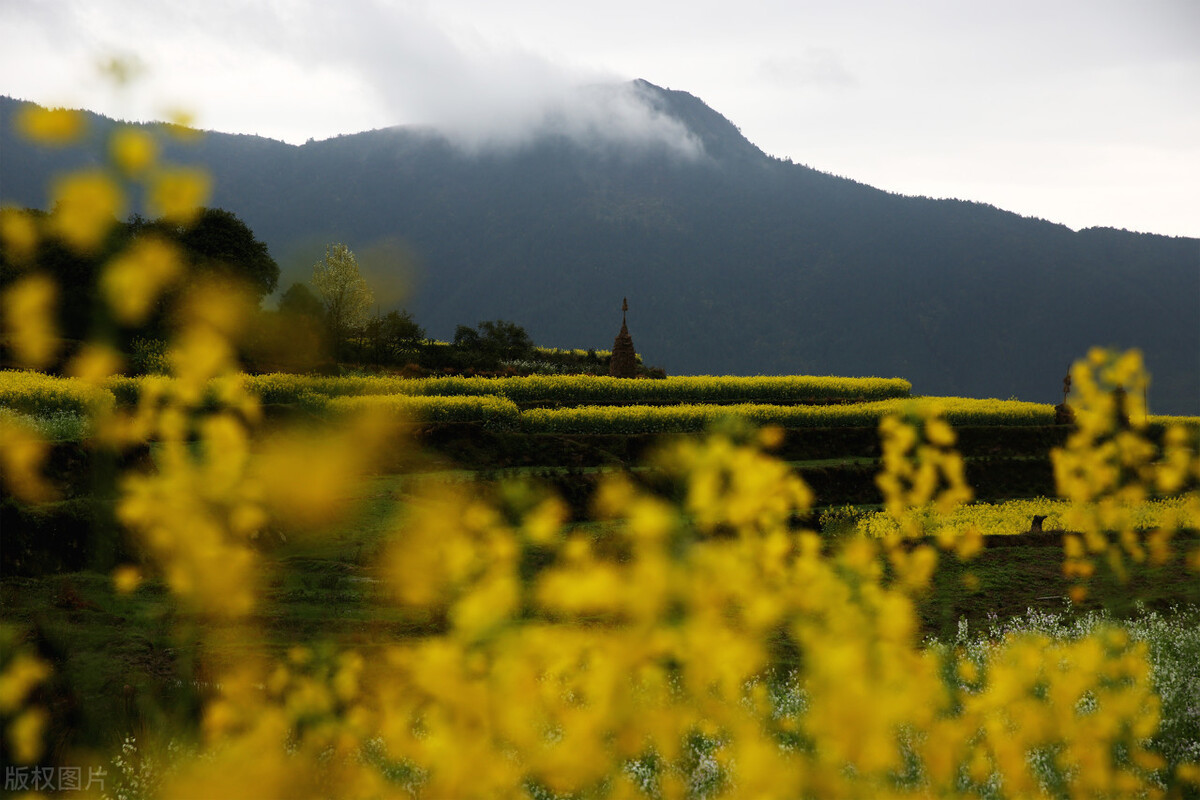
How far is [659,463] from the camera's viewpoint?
18.5 meters

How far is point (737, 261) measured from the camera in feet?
388

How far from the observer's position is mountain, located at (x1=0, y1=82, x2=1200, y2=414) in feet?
333

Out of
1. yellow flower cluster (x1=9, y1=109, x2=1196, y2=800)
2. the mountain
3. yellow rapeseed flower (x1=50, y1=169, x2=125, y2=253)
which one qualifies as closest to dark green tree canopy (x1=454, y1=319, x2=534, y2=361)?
yellow flower cluster (x1=9, y1=109, x2=1196, y2=800)

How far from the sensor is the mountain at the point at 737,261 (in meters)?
102

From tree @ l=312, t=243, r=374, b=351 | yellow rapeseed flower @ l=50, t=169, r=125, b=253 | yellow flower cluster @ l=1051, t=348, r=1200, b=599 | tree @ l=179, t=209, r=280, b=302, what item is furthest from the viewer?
tree @ l=312, t=243, r=374, b=351

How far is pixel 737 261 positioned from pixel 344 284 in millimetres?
88735

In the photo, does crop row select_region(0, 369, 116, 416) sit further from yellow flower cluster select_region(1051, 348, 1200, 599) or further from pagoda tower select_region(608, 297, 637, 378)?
yellow flower cluster select_region(1051, 348, 1200, 599)

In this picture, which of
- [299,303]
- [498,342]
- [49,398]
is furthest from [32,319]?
[498,342]

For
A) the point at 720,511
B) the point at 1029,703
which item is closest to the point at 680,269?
the point at 720,511

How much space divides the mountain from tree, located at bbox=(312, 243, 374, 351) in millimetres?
60573

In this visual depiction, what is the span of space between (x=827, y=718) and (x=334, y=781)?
3.05m

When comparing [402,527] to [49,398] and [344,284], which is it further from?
[344,284]

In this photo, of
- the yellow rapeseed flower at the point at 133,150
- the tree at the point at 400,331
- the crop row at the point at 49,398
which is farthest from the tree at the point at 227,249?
the yellow rapeseed flower at the point at 133,150

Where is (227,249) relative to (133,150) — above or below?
above
